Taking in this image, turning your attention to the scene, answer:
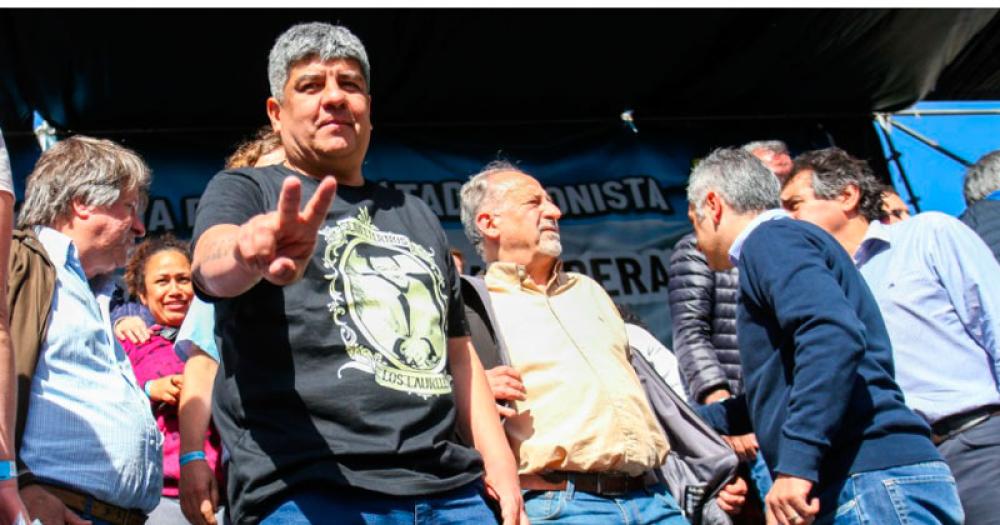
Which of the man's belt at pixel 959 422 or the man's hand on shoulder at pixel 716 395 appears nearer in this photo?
the man's belt at pixel 959 422

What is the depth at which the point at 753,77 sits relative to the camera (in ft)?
18.3

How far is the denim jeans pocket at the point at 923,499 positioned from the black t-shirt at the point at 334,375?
3.38 ft

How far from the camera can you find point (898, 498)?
2.71 metres

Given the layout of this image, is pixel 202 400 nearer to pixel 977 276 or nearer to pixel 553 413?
pixel 553 413

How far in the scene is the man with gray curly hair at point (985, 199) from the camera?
3.93m

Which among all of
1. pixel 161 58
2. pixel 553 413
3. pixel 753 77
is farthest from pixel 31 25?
pixel 753 77

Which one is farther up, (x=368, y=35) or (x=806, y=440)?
(x=368, y=35)

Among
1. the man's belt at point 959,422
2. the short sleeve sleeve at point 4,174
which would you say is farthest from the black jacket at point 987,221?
the short sleeve sleeve at point 4,174

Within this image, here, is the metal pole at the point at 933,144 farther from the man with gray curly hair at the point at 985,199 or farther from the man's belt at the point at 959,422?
the man's belt at the point at 959,422

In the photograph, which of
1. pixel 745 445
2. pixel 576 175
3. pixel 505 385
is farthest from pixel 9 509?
pixel 576 175

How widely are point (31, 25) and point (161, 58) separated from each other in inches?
20.5

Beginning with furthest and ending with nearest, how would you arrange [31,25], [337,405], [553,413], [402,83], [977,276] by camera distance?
[402,83]
[31,25]
[977,276]
[553,413]
[337,405]

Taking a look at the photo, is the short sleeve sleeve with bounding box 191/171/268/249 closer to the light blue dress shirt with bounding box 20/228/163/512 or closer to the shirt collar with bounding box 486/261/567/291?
the light blue dress shirt with bounding box 20/228/163/512

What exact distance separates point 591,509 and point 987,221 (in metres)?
1.91
